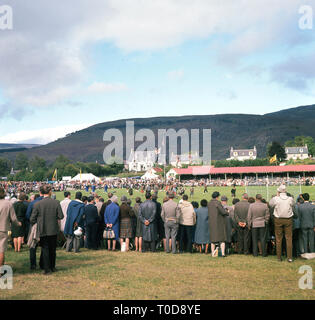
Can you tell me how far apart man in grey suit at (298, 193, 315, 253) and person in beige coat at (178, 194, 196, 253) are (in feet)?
10.4

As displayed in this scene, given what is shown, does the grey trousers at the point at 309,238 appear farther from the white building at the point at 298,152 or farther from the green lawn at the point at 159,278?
the white building at the point at 298,152

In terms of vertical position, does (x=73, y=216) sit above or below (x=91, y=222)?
above

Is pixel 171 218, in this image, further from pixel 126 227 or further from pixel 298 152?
pixel 298 152

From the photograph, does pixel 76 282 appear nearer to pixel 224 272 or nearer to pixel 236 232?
pixel 224 272

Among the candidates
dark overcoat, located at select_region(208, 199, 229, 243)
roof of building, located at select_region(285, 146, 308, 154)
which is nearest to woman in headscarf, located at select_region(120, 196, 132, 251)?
dark overcoat, located at select_region(208, 199, 229, 243)

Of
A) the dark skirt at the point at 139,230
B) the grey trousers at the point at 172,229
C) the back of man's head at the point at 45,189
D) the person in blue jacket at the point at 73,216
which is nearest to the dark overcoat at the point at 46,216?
the back of man's head at the point at 45,189

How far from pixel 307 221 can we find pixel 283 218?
0.80 meters

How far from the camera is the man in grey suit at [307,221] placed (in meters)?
10.2

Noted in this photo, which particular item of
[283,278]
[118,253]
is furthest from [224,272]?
[118,253]

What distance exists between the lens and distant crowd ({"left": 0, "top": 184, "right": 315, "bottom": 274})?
10.3 meters

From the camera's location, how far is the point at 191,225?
11555mm

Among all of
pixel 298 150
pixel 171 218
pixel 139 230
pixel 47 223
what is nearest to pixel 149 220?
pixel 139 230
